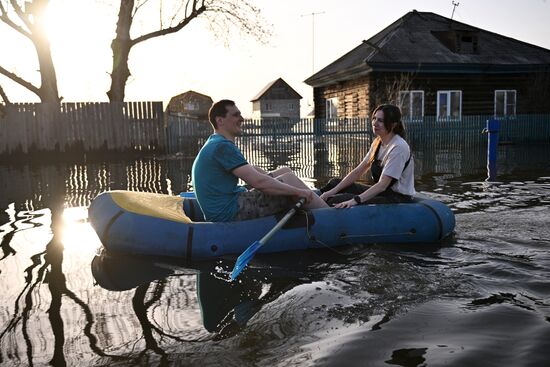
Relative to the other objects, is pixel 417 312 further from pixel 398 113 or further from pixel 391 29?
pixel 391 29

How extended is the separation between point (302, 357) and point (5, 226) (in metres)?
4.95

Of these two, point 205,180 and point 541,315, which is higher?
point 205,180

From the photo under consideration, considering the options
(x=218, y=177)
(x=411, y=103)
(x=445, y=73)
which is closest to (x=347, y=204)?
(x=218, y=177)

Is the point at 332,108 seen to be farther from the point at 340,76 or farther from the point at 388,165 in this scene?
the point at 388,165

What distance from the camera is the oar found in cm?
393

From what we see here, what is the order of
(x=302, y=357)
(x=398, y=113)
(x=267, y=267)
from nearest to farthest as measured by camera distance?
(x=302, y=357)
(x=267, y=267)
(x=398, y=113)

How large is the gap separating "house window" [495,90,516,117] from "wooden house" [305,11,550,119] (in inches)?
1.6

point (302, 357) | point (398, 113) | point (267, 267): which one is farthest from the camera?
point (398, 113)

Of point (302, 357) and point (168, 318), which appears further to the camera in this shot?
point (168, 318)

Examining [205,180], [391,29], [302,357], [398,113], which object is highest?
[391,29]

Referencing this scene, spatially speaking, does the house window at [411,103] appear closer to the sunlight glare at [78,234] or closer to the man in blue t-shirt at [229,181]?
the sunlight glare at [78,234]

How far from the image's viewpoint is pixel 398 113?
16.4ft

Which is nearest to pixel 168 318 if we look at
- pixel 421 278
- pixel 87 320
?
pixel 87 320

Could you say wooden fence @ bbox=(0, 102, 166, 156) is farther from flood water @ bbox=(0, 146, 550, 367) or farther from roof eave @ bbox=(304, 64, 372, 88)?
flood water @ bbox=(0, 146, 550, 367)
